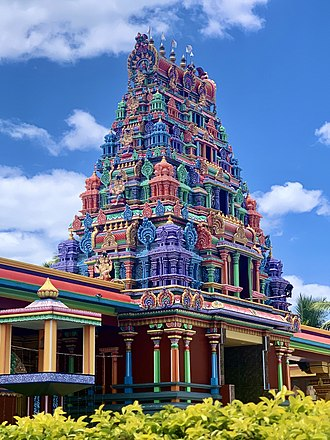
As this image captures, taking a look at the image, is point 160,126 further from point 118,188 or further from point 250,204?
point 250,204

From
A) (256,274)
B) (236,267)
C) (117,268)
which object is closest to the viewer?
(117,268)

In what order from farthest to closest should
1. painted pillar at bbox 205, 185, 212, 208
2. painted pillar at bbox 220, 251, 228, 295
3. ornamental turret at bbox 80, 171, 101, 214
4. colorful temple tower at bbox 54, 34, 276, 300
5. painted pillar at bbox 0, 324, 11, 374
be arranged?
1. ornamental turret at bbox 80, 171, 101, 214
2. painted pillar at bbox 205, 185, 212, 208
3. painted pillar at bbox 220, 251, 228, 295
4. colorful temple tower at bbox 54, 34, 276, 300
5. painted pillar at bbox 0, 324, 11, 374

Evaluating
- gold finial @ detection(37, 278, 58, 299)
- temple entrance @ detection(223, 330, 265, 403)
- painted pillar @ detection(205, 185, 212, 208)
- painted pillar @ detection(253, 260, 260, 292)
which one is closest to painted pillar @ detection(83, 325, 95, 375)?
gold finial @ detection(37, 278, 58, 299)

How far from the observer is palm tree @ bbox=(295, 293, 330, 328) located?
144 ft

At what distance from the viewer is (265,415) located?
22.5ft

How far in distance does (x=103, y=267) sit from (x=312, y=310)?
65.6 feet

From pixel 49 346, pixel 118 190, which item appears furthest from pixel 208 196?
pixel 49 346

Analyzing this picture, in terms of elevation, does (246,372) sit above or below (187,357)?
below

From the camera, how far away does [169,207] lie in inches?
1088

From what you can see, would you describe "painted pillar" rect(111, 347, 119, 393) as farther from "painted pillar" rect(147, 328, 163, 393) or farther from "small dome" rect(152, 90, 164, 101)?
"small dome" rect(152, 90, 164, 101)

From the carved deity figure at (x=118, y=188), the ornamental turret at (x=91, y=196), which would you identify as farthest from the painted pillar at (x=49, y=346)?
the ornamental turret at (x=91, y=196)

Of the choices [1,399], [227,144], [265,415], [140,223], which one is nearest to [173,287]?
[140,223]

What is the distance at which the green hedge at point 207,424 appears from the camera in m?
6.36

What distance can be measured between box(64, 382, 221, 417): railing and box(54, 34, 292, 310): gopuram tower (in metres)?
2.53
